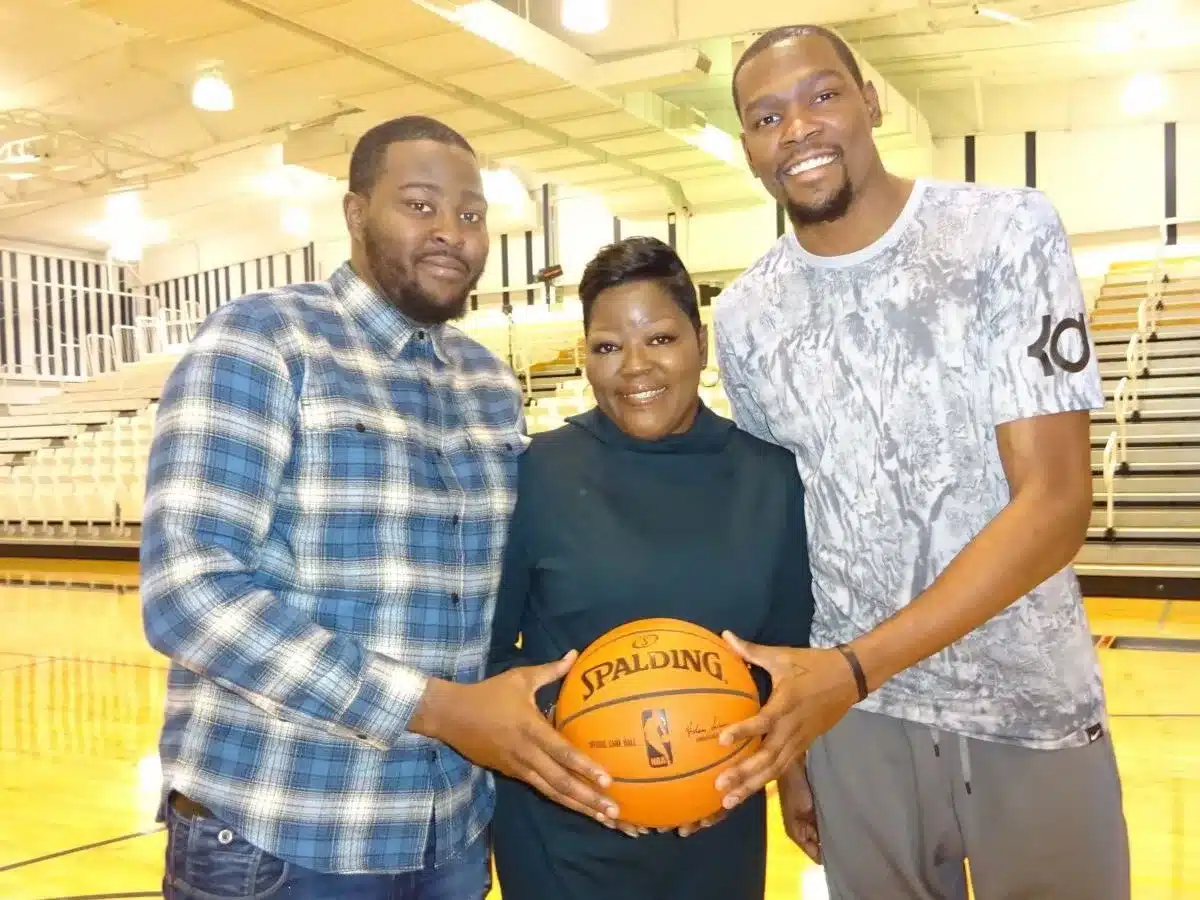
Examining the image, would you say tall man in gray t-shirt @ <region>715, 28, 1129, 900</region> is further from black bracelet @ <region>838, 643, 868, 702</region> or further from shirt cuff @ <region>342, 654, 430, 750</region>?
shirt cuff @ <region>342, 654, 430, 750</region>

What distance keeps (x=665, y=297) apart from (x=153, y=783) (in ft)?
9.54

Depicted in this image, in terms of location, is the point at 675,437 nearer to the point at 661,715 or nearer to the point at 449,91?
the point at 661,715

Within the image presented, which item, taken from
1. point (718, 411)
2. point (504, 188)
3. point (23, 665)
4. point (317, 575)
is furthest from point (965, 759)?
point (504, 188)

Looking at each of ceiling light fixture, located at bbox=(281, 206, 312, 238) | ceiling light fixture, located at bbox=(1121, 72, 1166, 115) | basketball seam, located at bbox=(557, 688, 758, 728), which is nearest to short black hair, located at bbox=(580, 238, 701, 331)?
basketball seam, located at bbox=(557, 688, 758, 728)

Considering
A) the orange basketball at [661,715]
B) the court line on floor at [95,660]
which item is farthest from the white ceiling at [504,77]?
the orange basketball at [661,715]

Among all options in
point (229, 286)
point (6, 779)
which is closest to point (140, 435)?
point (229, 286)

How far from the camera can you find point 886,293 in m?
1.43

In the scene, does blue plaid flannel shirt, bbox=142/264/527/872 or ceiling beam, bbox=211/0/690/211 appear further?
ceiling beam, bbox=211/0/690/211

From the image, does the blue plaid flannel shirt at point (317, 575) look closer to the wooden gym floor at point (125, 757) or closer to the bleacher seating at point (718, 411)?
the wooden gym floor at point (125, 757)

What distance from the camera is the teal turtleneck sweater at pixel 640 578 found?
1.43 m

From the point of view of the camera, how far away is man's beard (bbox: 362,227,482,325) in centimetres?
148

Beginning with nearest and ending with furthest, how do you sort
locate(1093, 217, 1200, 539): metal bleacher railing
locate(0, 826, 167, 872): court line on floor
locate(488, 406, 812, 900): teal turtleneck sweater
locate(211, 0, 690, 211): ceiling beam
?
locate(488, 406, 812, 900): teal turtleneck sweater → locate(0, 826, 167, 872): court line on floor → locate(1093, 217, 1200, 539): metal bleacher railing → locate(211, 0, 690, 211): ceiling beam

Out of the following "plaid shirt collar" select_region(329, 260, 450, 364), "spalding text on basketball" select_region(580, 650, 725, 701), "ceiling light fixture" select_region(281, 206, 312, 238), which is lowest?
"spalding text on basketball" select_region(580, 650, 725, 701)
